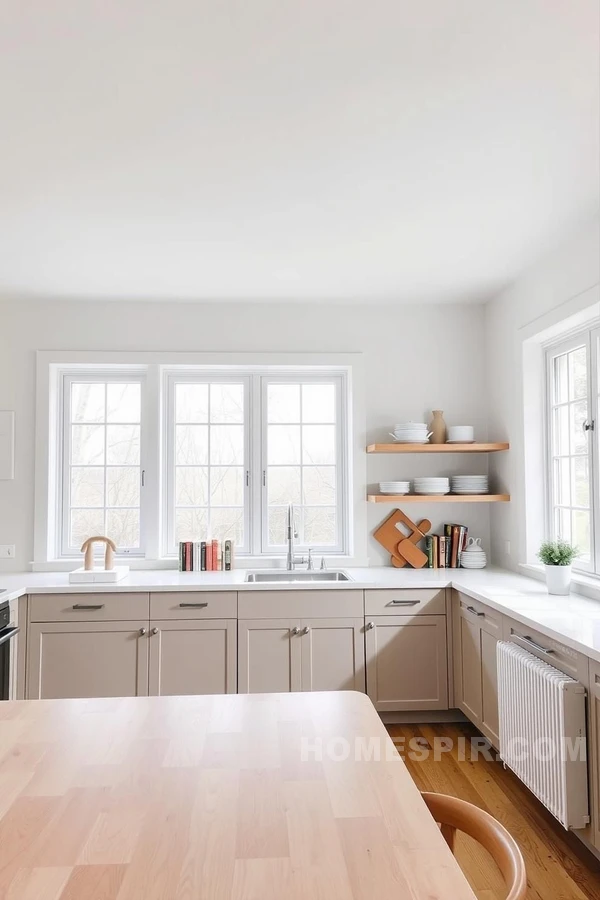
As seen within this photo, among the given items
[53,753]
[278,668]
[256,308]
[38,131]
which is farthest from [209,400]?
[53,753]

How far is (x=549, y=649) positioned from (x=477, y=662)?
0.82 m

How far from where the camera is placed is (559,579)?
10.1 ft

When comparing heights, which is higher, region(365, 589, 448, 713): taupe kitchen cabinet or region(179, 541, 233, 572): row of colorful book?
region(179, 541, 233, 572): row of colorful book

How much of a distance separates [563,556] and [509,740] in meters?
0.88

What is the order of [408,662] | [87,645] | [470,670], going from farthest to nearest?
[408,662]
[87,645]
[470,670]

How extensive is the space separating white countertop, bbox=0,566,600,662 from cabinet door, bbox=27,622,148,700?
0.22m

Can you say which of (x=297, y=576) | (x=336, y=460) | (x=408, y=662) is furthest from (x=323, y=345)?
(x=408, y=662)

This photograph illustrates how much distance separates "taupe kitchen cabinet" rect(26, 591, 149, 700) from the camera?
3.46 metres

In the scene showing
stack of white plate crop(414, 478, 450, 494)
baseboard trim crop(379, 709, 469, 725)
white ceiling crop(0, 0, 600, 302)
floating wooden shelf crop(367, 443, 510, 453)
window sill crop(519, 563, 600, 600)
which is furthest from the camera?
stack of white plate crop(414, 478, 450, 494)

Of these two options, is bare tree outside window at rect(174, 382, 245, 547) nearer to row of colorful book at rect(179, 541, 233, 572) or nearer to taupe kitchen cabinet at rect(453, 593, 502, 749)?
row of colorful book at rect(179, 541, 233, 572)

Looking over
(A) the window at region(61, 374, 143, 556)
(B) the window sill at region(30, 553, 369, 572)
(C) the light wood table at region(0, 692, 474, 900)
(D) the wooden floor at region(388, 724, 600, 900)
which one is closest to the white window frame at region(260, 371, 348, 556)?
(B) the window sill at region(30, 553, 369, 572)

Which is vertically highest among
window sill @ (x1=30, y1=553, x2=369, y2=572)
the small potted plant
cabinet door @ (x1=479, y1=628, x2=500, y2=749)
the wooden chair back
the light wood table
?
the small potted plant

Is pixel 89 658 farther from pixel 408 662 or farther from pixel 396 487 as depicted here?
pixel 396 487

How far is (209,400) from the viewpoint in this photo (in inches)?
172
